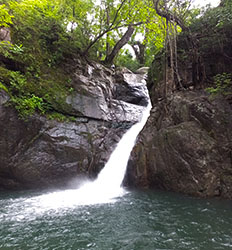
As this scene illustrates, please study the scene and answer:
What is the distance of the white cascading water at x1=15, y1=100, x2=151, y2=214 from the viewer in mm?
5895

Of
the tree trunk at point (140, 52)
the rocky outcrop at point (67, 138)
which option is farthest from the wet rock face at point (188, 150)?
the tree trunk at point (140, 52)

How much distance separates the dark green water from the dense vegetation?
4686mm

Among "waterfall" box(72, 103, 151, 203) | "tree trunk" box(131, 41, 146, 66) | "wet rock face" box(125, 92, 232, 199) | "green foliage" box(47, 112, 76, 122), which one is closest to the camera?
"wet rock face" box(125, 92, 232, 199)

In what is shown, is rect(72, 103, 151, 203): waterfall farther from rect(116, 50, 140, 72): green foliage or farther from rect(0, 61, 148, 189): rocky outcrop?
rect(116, 50, 140, 72): green foliage

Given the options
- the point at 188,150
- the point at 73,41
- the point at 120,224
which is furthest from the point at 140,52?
the point at 120,224

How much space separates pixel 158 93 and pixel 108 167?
15.9 ft

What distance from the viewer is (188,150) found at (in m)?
6.96

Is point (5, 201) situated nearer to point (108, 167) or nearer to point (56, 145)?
point (56, 145)

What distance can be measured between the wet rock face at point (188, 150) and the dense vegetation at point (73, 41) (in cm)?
132

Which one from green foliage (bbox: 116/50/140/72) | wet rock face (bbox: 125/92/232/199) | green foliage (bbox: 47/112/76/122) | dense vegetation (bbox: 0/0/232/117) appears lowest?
wet rock face (bbox: 125/92/232/199)

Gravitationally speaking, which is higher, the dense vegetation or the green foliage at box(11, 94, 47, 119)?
the dense vegetation

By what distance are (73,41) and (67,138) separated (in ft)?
22.3

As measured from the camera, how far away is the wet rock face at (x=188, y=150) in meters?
6.57

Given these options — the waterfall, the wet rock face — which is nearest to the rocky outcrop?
Answer: the waterfall
